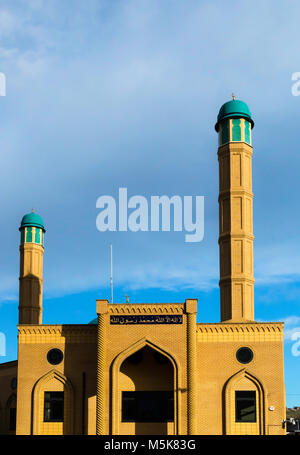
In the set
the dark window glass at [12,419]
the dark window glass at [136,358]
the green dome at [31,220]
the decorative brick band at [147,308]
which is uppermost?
the green dome at [31,220]

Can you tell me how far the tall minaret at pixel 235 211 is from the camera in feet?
154

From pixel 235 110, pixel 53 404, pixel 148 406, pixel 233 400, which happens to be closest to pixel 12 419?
pixel 53 404

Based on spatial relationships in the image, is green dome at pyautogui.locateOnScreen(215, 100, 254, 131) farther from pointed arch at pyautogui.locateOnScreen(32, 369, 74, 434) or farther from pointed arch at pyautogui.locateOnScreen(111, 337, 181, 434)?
pointed arch at pyautogui.locateOnScreen(32, 369, 74, 434)

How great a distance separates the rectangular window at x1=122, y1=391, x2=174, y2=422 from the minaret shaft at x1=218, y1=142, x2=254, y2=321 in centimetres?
749

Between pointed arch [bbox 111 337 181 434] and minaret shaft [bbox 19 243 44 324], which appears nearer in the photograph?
pointed arch [bbox 111 337 181 434]

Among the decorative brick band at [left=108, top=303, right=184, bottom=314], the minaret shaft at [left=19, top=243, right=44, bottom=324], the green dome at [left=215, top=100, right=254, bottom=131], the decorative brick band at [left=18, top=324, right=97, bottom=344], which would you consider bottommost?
the decorative brick band at [left=18, top=324, right=97, bottom=344]

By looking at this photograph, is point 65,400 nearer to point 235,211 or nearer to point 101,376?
point 101,376

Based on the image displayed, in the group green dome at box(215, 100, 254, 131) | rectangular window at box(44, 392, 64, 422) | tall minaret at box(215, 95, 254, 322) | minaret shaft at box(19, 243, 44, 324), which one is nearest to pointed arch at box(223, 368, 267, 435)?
tall minaret at box(215, 95, 254, 322)

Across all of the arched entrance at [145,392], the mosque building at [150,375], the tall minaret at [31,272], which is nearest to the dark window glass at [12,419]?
the tall minaret at [31,272]

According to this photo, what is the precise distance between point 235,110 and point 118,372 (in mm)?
20629

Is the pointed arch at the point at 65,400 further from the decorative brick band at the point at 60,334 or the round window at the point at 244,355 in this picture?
the round window at the point at 244,355

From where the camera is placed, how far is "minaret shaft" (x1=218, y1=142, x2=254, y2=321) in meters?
46.8

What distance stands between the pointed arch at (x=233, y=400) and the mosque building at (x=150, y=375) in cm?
6
